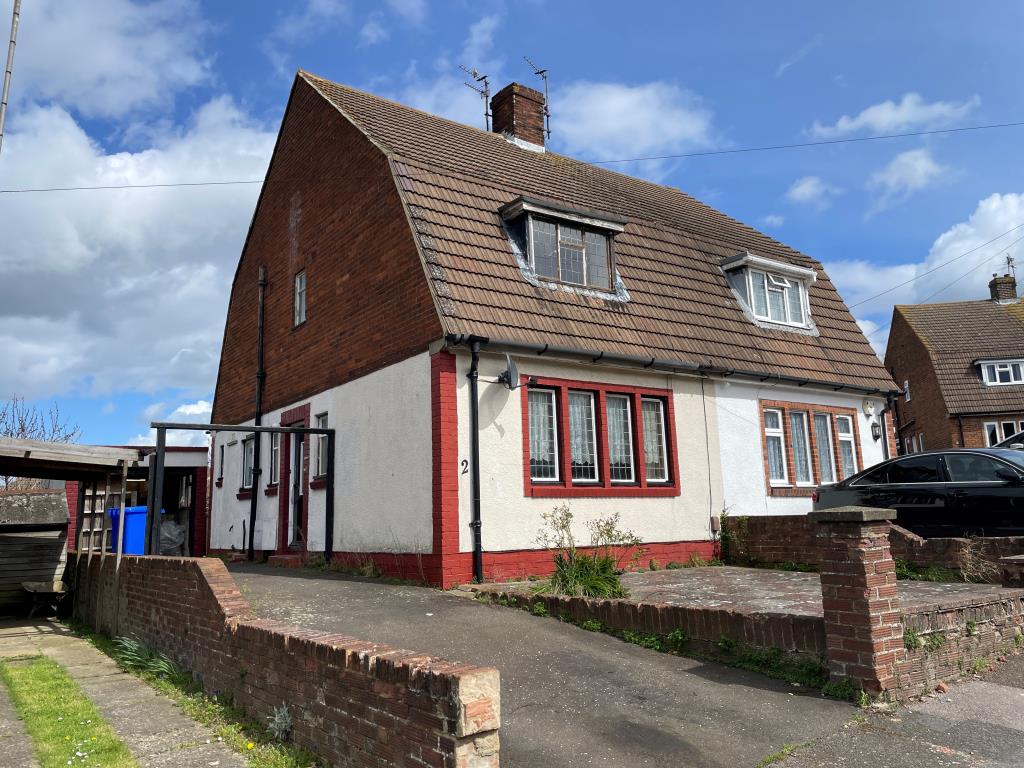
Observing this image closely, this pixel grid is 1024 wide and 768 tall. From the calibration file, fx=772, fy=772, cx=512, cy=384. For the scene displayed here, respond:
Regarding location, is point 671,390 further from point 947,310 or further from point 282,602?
point 947,310

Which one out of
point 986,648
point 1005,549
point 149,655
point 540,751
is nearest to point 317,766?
point 540,751

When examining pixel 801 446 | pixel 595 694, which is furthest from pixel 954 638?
pixel 801 446

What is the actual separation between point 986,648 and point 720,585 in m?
3.76

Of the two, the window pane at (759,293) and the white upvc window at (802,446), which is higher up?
the window pane at (759,293)

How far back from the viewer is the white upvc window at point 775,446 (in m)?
15.5

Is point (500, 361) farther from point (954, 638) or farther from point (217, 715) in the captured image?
point (954, 638)

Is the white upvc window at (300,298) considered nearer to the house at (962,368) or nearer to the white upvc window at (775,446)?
the white upvc window at (775,446)

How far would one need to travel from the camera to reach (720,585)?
10.4 meters

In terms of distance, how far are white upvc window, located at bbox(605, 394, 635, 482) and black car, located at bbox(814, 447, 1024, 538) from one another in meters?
3.43

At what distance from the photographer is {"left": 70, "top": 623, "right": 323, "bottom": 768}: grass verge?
17.4ft

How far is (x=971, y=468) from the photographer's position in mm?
10609

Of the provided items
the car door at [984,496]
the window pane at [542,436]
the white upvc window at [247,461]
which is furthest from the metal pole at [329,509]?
the car door at [984,496]

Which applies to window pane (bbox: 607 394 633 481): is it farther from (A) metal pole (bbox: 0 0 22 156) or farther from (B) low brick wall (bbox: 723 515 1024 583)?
(A) metal pole (bbox: 0 0 22 156)

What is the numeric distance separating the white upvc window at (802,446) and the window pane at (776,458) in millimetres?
482
